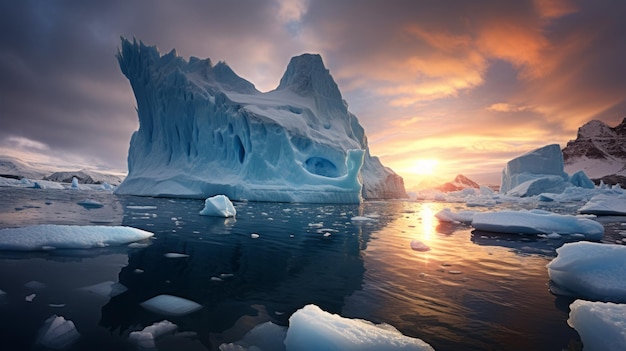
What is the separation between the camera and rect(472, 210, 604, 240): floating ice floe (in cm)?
664

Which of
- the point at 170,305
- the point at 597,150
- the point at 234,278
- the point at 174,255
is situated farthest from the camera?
the point at 597,150

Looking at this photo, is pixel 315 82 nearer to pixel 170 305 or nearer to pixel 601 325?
pixel 170 305

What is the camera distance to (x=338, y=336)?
1684mm

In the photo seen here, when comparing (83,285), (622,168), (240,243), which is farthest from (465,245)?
(622,168)

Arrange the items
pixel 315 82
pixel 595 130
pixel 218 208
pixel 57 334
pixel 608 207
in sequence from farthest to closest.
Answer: pixel 595 130 → pixel 315 82 → pixel 608 207 → pixel 218 208 → pixel 57 334

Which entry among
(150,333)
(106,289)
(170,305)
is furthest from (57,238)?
(150,333)

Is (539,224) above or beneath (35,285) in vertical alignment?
above

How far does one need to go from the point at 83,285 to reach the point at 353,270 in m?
2.83

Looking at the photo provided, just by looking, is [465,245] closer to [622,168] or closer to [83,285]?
[83,285]

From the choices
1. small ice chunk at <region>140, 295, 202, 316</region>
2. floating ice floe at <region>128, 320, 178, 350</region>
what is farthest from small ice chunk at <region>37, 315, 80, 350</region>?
small ice chunk at <region>140, 295, 202, 316</region>

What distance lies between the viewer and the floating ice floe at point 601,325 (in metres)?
1.78

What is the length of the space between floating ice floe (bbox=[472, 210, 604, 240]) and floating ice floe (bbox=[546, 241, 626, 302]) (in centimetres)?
426

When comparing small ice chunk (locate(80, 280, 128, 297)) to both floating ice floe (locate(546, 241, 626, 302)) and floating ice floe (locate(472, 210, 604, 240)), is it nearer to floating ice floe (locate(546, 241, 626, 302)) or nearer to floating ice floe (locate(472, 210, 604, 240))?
floating ice floe (locate(546, 241, 626, 302))

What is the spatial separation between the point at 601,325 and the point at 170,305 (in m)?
3.00
